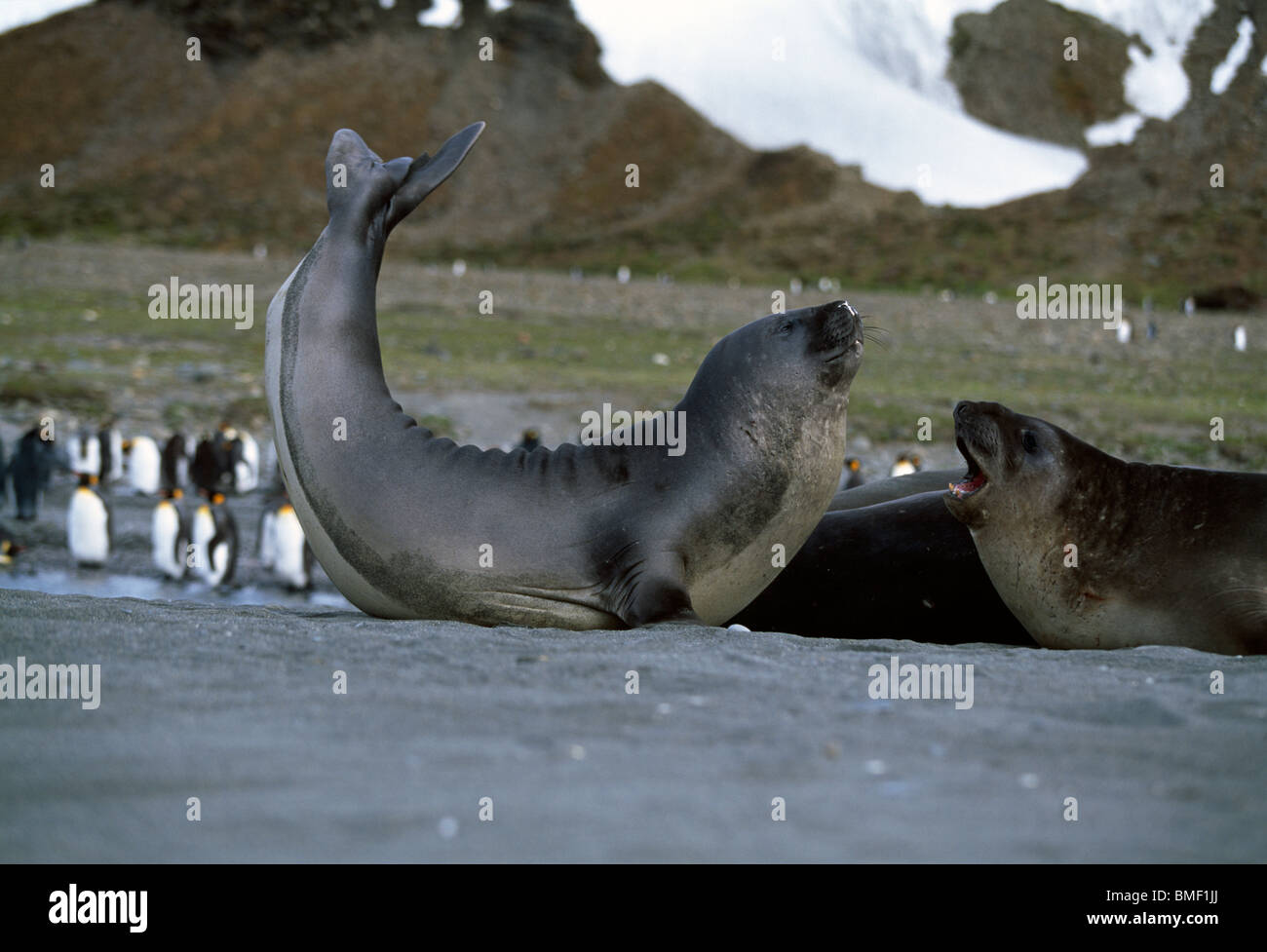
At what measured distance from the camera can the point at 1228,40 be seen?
55500 mm

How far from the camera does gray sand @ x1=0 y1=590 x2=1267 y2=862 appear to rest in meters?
1.89

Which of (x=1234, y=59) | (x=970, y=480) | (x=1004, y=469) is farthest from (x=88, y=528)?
(x=1234, y=59)

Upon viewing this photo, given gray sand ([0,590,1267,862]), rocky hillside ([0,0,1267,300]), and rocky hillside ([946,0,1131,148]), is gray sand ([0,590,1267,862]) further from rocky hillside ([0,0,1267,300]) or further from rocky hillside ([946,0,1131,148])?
rocky hillside ([946,0,1131,148])

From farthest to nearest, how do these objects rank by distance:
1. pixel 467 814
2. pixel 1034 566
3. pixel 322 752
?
1. pixel 1034 566
2. pixel 322 752
3. pixel 467 814

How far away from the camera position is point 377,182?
4.79 m

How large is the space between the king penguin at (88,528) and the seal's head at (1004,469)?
8.08m

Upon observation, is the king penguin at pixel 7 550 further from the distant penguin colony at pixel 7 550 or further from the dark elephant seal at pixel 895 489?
the dark elephant seal at pixel 895 489

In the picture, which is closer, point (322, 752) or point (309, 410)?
point (322, 752)

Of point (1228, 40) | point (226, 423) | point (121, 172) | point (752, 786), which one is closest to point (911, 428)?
point (226, 423)

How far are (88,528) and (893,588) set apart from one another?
25.6 ft

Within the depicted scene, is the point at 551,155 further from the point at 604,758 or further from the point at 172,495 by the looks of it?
the point at 604,758

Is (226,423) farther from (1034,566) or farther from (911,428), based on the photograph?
(1034,566)

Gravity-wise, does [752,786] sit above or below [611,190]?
below
